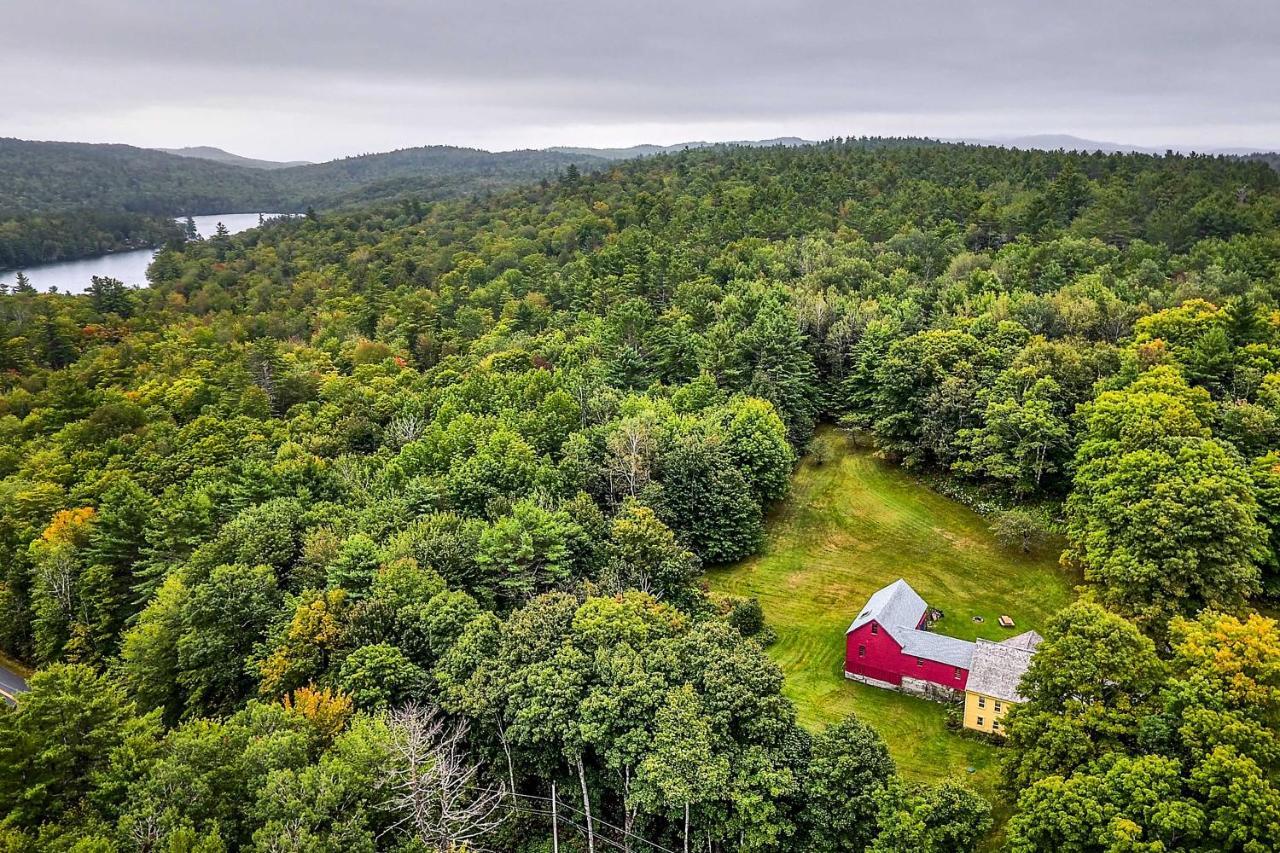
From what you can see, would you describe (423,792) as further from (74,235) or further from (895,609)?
(74,235)

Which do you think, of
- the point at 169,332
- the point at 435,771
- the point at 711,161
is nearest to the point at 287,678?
the point at 435,771

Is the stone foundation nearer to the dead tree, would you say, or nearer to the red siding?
the red siding

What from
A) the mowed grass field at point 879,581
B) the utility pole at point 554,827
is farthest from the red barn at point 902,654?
the utility pole at point 554,827

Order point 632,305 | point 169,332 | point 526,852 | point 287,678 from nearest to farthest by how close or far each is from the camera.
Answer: point 526,852
point 287,678
point 632,305
point 169,332

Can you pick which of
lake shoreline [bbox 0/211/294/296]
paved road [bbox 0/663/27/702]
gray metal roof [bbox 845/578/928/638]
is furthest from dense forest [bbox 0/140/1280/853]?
lake shoreline [bbox 0/211/294/296]

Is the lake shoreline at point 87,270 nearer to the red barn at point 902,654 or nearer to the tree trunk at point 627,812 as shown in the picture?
the tree trunk at point 627,812

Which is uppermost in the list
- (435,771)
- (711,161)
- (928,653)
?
(711,161)

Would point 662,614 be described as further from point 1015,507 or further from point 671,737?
point 1015,507
